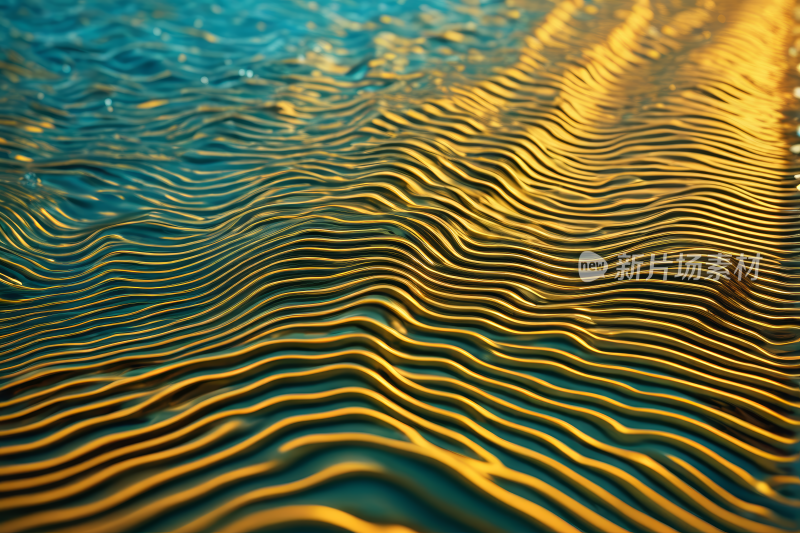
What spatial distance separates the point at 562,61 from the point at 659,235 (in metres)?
3.83

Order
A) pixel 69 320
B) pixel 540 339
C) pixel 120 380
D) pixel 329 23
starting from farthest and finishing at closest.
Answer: pixel 329 23 < pixel 69 320 < pixel 540 339 < pixel 120 380

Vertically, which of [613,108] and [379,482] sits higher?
[613,108]

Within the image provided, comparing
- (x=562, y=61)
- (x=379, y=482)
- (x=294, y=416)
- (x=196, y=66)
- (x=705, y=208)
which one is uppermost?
(x=196, y=66)

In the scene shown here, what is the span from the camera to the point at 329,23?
886 centimetres

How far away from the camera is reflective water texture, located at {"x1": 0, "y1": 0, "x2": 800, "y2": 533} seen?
2.26 m

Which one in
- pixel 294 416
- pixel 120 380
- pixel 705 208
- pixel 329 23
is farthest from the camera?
pixel 329 23

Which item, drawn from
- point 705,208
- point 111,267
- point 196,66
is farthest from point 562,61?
point 111,267

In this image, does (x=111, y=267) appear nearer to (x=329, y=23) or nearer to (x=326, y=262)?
(x=326, y=262)

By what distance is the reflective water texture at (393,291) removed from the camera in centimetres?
226

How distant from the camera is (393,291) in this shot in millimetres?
3393

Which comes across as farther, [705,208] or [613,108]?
[613,108]

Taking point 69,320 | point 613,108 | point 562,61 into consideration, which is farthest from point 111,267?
point 562,61

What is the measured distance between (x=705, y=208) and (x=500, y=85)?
299cm

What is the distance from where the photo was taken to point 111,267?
4113 mm
